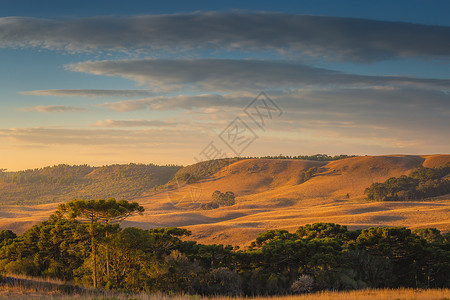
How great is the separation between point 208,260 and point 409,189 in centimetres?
7361

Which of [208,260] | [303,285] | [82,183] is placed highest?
[82,183]

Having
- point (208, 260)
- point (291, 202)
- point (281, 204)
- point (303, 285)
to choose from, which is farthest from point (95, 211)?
point (291, 202)

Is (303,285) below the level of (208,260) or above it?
below

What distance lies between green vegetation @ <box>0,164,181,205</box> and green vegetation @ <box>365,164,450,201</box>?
76.7 metres

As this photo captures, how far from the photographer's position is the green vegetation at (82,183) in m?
146

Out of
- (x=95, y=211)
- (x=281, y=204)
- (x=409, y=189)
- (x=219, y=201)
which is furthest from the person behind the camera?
(x=219, y=201)

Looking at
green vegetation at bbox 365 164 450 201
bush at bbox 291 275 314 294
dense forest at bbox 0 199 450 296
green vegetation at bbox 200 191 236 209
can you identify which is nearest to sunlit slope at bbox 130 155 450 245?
green vegetation at bbox 200 191 236 209

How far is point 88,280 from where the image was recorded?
73.2 feet

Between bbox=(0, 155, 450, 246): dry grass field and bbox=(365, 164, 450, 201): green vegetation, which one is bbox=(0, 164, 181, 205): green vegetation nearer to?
bbox=(0, 155, 450, 246): dry grass field

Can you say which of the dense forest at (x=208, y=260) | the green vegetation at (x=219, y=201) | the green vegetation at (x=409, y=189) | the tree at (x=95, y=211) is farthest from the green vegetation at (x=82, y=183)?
the tree at (x=95, y=211)

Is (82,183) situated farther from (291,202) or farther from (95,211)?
(95,211)

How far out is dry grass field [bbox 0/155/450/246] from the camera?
52.0 meters

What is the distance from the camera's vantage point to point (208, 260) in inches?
988

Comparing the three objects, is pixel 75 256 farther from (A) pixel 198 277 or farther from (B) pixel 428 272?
(B) pixel 428 272
